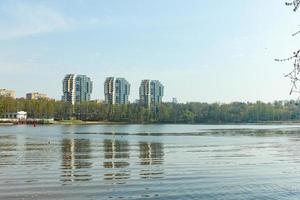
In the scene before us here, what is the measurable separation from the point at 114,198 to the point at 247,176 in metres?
12.1

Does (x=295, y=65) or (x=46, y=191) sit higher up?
(x=295, y=65)

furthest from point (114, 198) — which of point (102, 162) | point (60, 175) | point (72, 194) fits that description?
point (102, 162)

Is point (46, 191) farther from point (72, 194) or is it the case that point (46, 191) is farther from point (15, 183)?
point (15, 183)

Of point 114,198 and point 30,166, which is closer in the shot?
point 114,198

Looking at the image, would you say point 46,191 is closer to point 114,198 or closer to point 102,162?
point 114,198

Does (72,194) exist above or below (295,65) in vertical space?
below

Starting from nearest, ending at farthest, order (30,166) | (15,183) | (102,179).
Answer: (15,183) → (102,179) → (30,166)

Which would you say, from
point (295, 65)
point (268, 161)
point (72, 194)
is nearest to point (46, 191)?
point (72, 194)

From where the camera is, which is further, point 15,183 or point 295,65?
point 15,183

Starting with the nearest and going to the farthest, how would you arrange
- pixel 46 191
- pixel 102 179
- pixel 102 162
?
1. pixel 46 191
2. pixel 102 179
3. pixel 102 162

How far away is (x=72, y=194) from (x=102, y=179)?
5.85 metres

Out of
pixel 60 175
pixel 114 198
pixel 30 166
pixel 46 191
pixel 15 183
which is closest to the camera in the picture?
pixel 114 198

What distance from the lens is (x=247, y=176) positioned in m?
33.1

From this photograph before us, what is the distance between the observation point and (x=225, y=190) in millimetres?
26594
